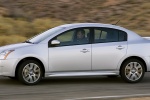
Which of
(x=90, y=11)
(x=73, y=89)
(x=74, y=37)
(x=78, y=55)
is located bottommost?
(x=73, y=89)

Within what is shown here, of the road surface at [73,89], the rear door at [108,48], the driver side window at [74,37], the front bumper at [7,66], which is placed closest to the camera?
the road surface at [73,89]

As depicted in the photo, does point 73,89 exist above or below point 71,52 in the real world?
below

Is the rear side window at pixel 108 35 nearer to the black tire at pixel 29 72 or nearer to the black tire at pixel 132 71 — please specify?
the black tire at pixel 132 71

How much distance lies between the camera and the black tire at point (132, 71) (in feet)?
39.5

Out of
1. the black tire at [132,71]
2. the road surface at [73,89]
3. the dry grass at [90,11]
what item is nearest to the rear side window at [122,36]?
the black tire at [132,71]

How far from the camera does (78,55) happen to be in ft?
38.1

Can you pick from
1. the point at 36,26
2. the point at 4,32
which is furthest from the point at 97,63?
the point at 36,26

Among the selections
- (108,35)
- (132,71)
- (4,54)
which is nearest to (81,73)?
(108,35)

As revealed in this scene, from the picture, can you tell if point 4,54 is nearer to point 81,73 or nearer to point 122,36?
point 81,73

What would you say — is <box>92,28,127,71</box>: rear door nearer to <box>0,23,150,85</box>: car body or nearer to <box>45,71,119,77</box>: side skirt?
<box>0,23,150,85</box>: car body

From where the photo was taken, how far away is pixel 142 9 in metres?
36.2

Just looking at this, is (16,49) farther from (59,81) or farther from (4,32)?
(4,32)

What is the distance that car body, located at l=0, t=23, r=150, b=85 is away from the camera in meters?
11.3

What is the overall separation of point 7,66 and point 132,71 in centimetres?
318
